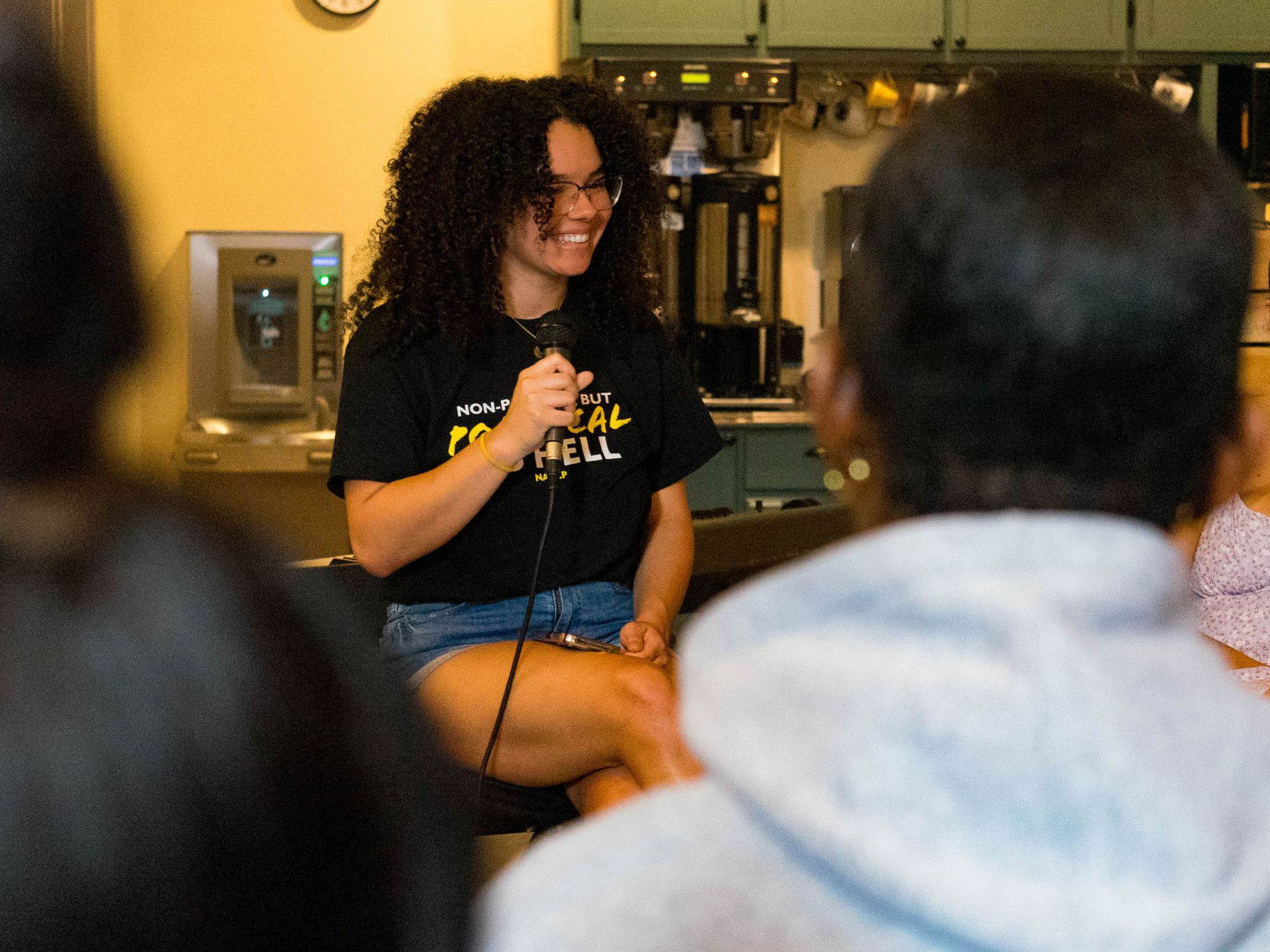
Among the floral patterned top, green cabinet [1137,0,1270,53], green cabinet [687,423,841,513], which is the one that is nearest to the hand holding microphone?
the floral patterned top

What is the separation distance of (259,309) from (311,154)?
72 centimetres

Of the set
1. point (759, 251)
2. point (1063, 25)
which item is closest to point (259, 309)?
point (759, 251)

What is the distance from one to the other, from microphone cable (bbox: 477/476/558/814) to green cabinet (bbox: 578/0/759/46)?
321 cm

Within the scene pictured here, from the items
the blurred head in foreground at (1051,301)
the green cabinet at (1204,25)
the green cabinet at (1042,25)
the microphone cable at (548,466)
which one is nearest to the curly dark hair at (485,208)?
the microphone cable at (548,466)

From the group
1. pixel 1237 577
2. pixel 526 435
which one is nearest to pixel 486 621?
pixel 526 435

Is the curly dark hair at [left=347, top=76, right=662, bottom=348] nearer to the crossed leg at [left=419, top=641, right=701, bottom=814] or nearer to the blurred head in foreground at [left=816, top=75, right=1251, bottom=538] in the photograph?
the crossed leg at [left=419, top=641, right=701, bottom=814]

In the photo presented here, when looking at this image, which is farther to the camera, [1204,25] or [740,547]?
[1204,25]

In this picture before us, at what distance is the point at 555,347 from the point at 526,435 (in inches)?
5.5

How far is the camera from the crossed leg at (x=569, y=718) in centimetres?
155

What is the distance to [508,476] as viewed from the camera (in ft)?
5.91

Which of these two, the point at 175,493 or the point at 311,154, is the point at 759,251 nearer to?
the point at 311,154

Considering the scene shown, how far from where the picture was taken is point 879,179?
0.58m

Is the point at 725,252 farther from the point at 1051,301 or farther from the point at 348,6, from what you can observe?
the point at 1051,301

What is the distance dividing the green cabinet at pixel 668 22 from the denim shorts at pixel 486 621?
3.26 meters
